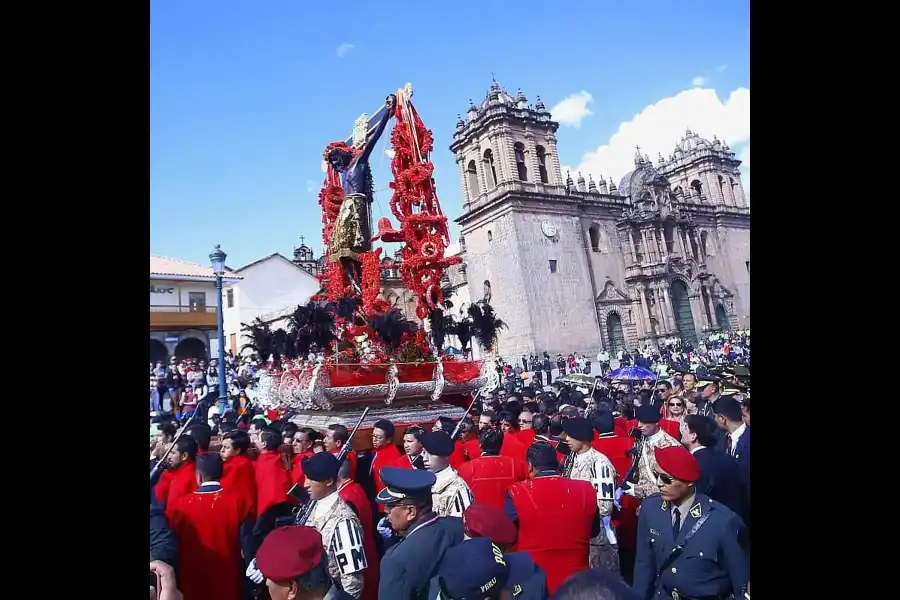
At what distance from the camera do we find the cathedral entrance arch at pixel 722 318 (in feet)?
132

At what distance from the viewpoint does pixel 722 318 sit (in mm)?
40719

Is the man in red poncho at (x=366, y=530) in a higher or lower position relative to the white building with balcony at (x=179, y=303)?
lower

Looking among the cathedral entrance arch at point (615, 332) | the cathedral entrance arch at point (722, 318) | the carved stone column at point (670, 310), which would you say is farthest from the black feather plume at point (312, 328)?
the cathedral entrance arch at point (722, 318)

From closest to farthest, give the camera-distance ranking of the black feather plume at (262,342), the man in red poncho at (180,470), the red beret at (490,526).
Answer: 1. the red beret at (490,526)
2. the man in red poncho at (180,470)
3. the black feather plume at (262,342)

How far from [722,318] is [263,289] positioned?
35.6 m

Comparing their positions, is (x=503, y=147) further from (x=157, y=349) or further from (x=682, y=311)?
(x=157, y=349)

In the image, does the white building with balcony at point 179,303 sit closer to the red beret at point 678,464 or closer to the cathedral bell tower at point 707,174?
the red beret at point 678,464

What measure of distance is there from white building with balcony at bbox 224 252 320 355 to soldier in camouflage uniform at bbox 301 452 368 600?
12.1 m

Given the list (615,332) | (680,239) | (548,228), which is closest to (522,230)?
(548,228)

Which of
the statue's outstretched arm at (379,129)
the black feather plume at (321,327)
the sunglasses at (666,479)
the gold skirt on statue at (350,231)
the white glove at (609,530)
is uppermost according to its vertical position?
the statue's outstretched arm at (379,129)

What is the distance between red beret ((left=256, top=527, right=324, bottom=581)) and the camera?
2.85m

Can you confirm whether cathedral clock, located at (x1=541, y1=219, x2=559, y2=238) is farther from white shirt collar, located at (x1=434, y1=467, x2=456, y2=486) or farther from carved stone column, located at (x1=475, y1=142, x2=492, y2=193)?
white shirt collar, located at (x1=434, y1=467, x2=456, y2=486)

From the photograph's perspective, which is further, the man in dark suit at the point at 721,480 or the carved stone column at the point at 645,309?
the carved stone column at the point at 645,309

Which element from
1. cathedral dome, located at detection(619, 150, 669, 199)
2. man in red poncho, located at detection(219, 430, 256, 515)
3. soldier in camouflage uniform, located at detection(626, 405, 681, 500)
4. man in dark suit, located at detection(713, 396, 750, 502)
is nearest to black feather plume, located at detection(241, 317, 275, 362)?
man in red poncho, located at detection(219, 430, 256, 515)
